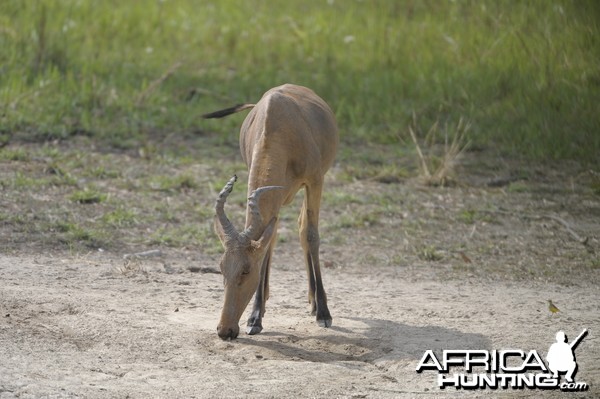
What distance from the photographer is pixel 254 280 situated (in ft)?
21.8

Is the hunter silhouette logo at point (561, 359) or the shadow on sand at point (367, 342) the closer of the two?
the hunter silhouette logo at point (561, 359)

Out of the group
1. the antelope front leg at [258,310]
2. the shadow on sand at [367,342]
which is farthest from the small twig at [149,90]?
the shadow on sand at [367,342]

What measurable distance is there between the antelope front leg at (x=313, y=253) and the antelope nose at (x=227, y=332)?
0.96 metres

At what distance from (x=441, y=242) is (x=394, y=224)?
0.63 meters

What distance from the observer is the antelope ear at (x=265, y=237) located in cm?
658

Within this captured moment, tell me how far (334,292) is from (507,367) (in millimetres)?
2214

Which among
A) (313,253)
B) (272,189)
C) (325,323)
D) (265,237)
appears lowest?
(325,323)

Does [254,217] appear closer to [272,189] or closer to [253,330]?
[272,189]

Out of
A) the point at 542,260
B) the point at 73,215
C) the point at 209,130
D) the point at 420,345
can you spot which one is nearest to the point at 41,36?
the point at 209,130

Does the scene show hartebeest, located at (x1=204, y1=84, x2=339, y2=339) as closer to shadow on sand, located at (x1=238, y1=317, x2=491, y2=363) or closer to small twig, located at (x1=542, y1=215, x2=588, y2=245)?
shadow on sand, located at (x1=238, y1=317, x2=491, y2=363)

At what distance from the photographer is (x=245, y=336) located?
279 inches

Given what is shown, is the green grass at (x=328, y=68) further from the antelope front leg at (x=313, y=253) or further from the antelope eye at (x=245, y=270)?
the antelope eye at (x=245, y=270)

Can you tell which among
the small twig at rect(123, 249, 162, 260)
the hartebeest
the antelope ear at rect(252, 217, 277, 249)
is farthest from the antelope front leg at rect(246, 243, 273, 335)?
the small twig at rect(123, 249, 162, 260)

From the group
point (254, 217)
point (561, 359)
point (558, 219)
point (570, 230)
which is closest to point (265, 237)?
point (254, 217)
